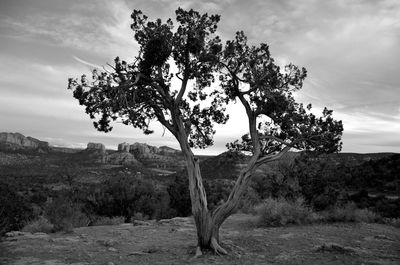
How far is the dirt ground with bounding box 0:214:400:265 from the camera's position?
803 centimetres

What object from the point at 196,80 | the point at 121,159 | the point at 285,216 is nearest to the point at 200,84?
the point at 196,80

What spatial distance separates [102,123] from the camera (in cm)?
967

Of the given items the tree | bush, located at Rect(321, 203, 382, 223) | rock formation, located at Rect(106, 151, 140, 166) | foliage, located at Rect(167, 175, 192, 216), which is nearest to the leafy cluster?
the tree

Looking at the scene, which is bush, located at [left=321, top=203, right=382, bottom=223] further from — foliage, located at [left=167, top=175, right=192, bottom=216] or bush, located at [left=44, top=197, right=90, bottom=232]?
bush, located at [left=44, top=197, right=90, bottom=232]

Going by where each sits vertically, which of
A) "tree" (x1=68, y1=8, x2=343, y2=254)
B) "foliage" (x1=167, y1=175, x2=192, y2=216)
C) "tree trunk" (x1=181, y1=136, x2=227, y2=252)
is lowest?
"foliage" (x1=167, y1=175, x2=192, y2=216)

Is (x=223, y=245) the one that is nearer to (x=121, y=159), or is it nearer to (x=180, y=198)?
(x=180, y=198)

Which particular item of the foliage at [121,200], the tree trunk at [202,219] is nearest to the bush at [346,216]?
the tree trunk at [202,219]

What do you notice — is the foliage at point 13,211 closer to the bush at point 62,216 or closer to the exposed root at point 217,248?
the bush at point 62,216

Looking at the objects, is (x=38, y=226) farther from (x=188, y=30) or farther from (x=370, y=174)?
(x=370, y=174)

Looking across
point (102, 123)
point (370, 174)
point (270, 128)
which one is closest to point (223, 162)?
point (270, 128)

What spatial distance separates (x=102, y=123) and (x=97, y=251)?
12.3 ft


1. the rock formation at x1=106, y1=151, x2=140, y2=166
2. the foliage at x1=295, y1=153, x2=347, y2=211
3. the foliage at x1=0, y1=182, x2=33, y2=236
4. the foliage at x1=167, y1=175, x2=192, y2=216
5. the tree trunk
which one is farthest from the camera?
the rock formation at x1=106, y1=151, x2=140, y2=166

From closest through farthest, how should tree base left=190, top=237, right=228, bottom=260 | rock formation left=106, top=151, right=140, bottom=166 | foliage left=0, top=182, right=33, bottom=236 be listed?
tree base left=190, top=237, right=228, bottom=260 → foliage left=0, top=182, right=33, bottom=236 → rock formation left=106, top=151, right=140, bottom=166

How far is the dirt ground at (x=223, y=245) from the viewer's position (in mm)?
8031
